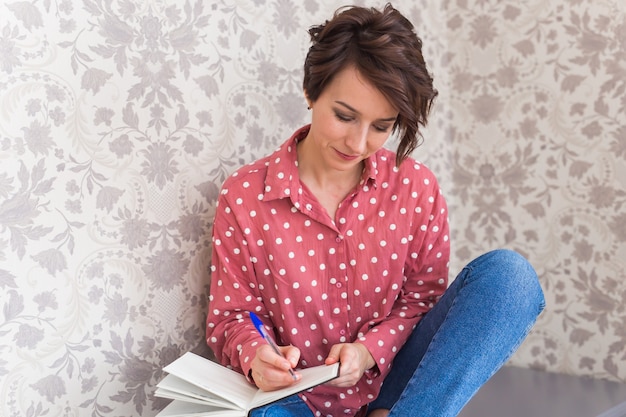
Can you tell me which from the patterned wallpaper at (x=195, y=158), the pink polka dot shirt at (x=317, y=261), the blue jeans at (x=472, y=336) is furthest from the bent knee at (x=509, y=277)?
the patterned wallpaper at (x=195, y=158)

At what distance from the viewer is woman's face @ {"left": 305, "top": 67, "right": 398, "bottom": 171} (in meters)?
1.32

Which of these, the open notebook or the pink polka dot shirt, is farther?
the pink polka dot shirt

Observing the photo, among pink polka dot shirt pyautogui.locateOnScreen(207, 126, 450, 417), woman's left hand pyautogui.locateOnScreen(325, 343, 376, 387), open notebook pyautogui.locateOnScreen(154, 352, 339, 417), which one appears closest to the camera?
open notebook pyautogui.locateOnScreen(154, 352, 339, 417)

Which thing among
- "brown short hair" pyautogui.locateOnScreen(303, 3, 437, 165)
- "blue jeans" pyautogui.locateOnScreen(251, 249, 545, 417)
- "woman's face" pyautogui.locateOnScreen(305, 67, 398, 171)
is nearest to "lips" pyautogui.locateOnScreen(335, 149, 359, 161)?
"woman's face" pyautogui.locateOnScreen(305, 67, 398, 171)

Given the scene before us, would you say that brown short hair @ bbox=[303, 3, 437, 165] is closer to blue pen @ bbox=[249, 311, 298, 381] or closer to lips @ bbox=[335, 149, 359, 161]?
lips @ bbox=[335, 149, 359, 161]

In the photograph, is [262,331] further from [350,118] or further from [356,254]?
[350,118]

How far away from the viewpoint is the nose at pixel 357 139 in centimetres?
135

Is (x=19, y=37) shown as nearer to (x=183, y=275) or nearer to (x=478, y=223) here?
(x=183, y=275)

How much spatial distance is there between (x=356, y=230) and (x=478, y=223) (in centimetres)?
77

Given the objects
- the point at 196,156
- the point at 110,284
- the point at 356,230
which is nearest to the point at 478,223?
the point at 356,230

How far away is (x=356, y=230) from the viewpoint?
4.91 feet

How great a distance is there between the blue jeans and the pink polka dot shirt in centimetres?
14

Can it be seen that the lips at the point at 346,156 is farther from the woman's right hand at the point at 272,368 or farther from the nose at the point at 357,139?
the woman's right hand at the point at 272,368

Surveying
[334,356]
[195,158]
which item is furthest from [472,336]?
[195,158]
